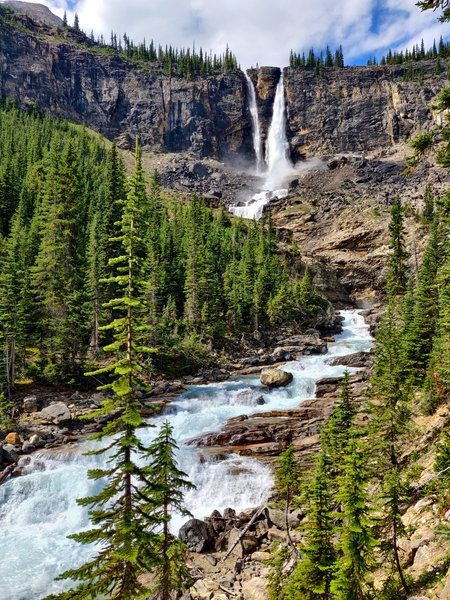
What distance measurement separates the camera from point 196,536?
17.5m

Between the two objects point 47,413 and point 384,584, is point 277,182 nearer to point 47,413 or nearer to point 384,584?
point 47,413

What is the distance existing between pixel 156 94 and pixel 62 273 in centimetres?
16798

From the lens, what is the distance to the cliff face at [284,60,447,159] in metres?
148

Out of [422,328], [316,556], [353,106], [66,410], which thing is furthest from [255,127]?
[316,556]

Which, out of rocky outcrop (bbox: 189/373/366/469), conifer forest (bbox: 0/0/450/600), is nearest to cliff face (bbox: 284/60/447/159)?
conifer forest (bbox: 0/0/450/600)

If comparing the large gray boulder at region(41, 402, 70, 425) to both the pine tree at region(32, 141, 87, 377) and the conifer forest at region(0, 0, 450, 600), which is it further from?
the pine tree at region(32, 141, 87, 377)

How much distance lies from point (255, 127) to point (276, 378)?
527 ft

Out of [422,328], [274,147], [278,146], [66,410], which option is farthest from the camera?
[274,147]

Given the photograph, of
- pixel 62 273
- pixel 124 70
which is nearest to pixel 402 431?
pixel 62 273

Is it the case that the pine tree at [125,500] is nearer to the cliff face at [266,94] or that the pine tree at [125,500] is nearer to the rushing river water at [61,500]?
the rushing river water at [61,500]

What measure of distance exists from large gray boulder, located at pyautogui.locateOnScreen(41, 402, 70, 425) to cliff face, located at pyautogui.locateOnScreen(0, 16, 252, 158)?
158293 mm

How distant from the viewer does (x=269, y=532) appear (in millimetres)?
17297

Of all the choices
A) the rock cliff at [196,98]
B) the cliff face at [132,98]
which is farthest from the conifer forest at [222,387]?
the cliff face at [132,98]

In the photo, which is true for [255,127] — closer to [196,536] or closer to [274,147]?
[274,147]
